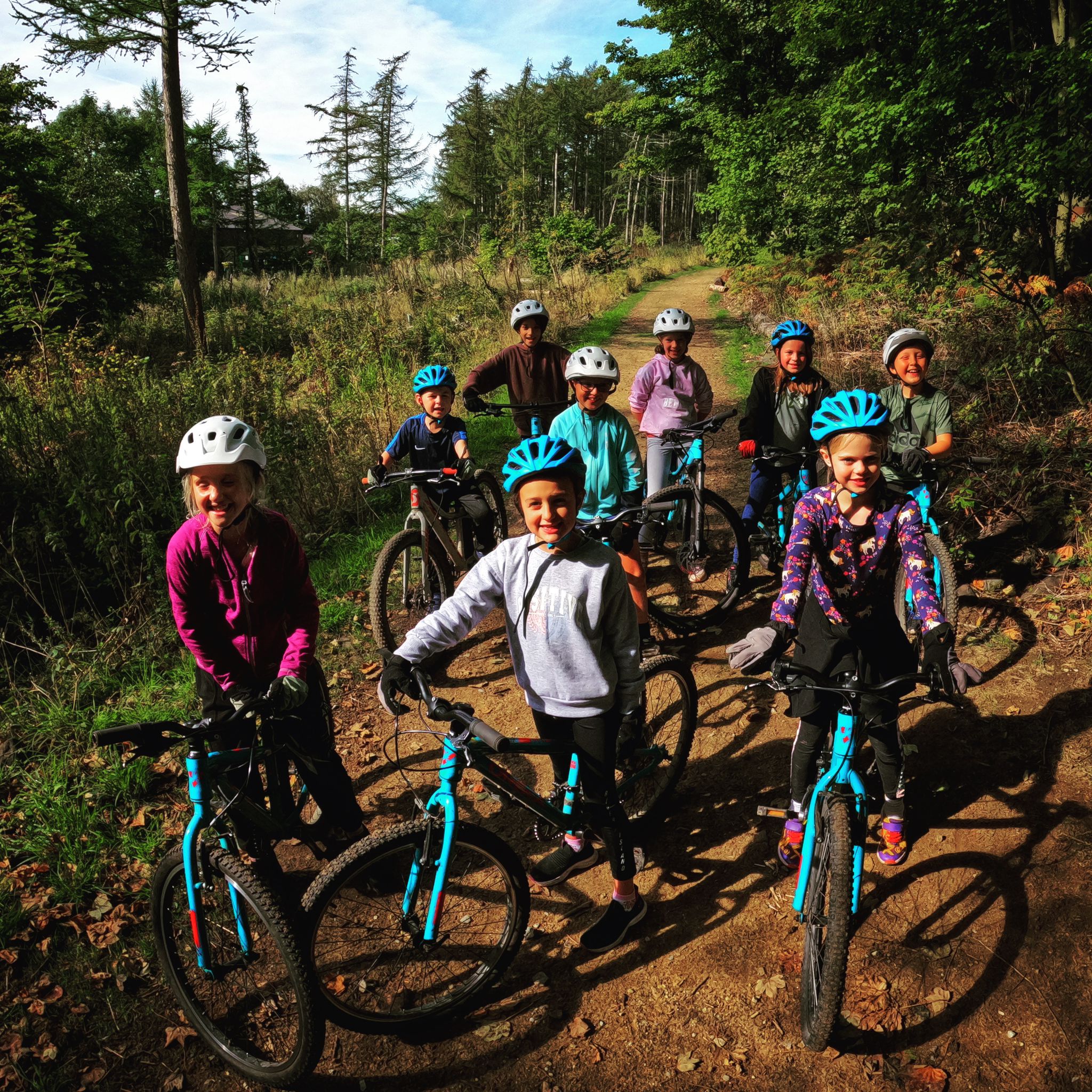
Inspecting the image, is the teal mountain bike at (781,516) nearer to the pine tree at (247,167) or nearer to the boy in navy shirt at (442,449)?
the boy in navy shirt at (442,449)

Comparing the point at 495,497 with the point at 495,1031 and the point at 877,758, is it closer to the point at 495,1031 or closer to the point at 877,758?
the point at 877,758

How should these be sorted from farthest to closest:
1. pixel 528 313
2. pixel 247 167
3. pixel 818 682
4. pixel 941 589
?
pixel 247 167
pixel 528 313
pixel 941 589
pixel 818 682

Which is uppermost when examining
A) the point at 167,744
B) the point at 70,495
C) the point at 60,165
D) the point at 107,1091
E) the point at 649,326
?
the point at 60,165

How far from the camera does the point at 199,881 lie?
264 centimetres

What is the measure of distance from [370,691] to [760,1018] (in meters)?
3.56

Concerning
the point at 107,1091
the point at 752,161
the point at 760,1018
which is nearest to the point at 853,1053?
the point at 760,1018

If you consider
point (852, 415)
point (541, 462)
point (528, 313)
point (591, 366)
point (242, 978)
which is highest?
point (528, 313)

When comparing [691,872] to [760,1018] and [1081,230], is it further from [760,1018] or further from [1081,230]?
[1081,230]

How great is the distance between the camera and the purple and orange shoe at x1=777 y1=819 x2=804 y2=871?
3.48 meters

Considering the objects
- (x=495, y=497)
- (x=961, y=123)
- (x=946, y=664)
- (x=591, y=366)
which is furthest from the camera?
(x=961, y=123)

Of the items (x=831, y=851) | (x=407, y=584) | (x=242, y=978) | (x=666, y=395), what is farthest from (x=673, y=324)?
(x=242, y=978)

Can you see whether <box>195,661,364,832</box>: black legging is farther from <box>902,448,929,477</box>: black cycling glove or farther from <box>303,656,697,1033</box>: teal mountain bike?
<box>902,448,929,477</box>: black cycling glove

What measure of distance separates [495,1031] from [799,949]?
1.36 m

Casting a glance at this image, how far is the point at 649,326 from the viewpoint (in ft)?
60.6
